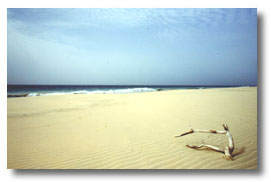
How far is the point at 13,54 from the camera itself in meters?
4.02

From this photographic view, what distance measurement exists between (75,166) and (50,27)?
135 inches

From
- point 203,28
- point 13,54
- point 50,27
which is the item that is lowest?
point 13,54

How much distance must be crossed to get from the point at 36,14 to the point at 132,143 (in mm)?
3823

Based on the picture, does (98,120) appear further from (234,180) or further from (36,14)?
(234,180)

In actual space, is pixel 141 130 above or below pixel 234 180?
above

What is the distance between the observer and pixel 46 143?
11.5ft

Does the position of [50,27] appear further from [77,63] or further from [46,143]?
[46,143]

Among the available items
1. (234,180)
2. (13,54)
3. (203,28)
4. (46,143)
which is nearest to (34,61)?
(13,54)

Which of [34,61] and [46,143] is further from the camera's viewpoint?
[34,61]

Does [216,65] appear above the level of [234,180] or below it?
above
